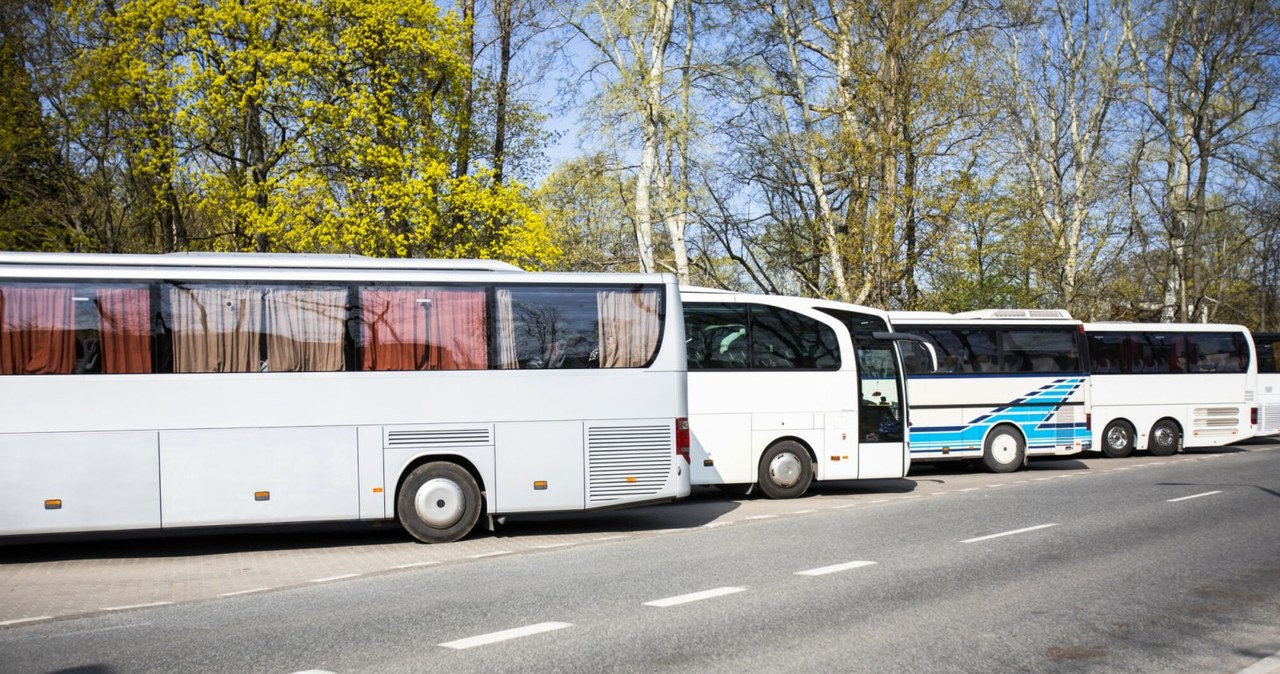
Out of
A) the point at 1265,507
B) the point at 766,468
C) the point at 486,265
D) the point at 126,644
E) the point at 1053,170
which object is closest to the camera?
the point at 126,644

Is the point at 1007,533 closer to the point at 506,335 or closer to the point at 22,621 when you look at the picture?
the point at 506,335

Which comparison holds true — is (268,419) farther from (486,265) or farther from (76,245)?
(76,245)

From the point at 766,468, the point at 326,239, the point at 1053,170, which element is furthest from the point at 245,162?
the point at 1053,170

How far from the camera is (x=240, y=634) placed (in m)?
7.91

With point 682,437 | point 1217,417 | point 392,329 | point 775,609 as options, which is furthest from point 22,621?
point 1217,417

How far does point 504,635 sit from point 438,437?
19.0 ft

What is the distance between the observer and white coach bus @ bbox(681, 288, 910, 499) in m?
17.6

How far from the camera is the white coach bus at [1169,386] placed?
2694 centimetres

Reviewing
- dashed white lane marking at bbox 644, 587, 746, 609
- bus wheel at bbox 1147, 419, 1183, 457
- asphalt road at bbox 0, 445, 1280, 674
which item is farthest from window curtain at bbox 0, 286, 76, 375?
bus wheel at bbox 1147, 419, 1183, 457

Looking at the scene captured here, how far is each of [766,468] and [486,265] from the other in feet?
21.1

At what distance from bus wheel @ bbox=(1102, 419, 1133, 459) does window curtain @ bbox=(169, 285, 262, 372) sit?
69.1 ft

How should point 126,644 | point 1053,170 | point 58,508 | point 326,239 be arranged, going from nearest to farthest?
point 126,644, point 58,508, point 326,239, point 1053,170

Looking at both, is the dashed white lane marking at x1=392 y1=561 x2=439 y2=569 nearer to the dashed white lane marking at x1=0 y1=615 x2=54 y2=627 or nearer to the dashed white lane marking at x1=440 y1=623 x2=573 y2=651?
the dashed white lane marking at x1=0 y1=615 x2=54 y2=627

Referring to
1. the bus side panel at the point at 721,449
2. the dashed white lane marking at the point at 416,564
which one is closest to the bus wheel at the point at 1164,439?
the bus side panel at the point at 721,449
